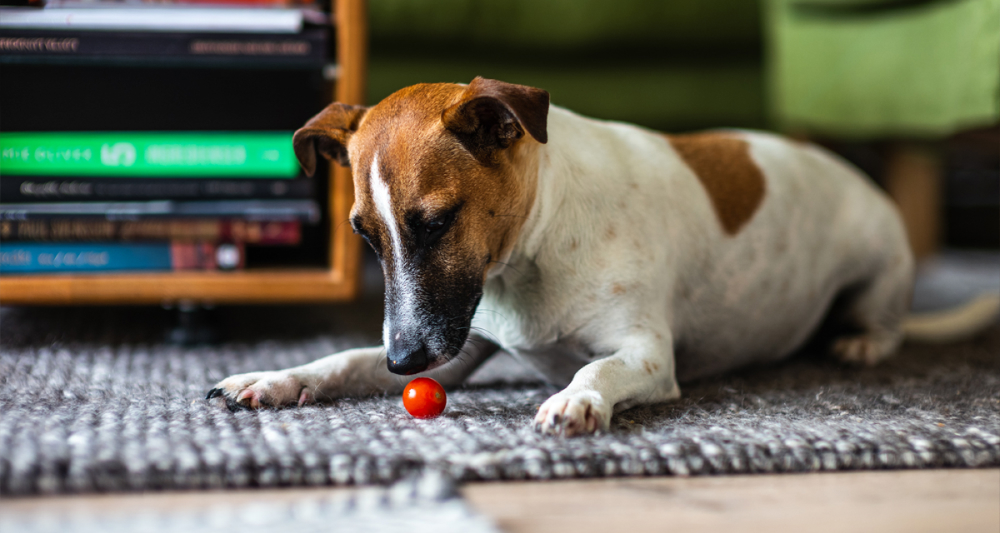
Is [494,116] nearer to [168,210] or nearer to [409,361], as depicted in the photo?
[409,361]

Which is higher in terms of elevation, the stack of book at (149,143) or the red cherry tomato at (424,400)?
the stack of book at (149,143)

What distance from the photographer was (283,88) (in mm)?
1852

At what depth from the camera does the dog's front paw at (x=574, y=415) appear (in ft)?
3.41

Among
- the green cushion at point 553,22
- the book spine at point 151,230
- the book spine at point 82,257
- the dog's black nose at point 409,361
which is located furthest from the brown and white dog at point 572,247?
Answer: the green cushion at point 553,22

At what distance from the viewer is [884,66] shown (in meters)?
2.47

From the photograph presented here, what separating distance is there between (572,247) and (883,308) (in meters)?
0.98

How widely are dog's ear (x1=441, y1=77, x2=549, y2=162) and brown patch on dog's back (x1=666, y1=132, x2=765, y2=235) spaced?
51 centimetres

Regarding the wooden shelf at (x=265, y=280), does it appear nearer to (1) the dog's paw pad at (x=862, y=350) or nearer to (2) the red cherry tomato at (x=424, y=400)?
(2) the red cherry tomato at (x=424, y=400)

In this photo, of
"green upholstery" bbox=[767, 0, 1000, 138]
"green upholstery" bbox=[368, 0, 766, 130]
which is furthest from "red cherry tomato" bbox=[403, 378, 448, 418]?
"green upholstery" bbox=[368, 0, 766, 130]

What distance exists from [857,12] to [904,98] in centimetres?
40

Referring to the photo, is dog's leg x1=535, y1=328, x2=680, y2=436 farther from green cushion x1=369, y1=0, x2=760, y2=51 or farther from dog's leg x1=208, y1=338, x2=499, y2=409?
green cushion x1=369, y1=0, x2=760, y2=51

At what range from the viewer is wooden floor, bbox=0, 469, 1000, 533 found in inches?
32.6

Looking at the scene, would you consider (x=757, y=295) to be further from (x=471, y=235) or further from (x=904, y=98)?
(x=904, y=98)

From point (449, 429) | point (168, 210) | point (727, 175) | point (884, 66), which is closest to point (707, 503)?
point (449, 429)
